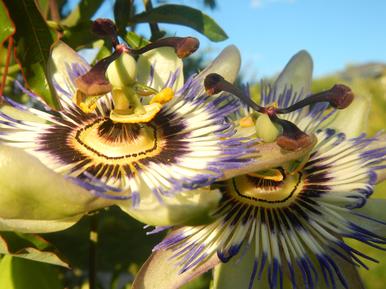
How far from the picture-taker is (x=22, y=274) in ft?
3.48

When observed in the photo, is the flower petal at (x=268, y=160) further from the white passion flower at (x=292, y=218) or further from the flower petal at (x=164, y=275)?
the flower petal at (x=164, y=275)

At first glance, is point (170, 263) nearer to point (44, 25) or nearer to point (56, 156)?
point (56, 156)

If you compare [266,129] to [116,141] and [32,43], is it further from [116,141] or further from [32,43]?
[32,43]

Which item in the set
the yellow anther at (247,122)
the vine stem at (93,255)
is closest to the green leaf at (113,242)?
the vine stem at (93,255)

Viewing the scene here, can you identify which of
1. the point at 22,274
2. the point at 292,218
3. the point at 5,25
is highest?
the point at 5,25

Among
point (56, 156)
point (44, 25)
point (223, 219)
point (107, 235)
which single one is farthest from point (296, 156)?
point (107, 235)

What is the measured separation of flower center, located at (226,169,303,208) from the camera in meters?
1.17

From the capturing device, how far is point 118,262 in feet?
5.11

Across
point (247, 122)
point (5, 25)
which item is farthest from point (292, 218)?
point (5, 25)

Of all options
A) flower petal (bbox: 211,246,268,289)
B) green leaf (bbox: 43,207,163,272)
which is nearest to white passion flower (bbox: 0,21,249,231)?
flower petal (bbox: 211,246,268,289)

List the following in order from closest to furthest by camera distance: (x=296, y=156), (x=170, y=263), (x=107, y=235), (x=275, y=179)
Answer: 1. (x=296, y=156)
2. (x=170, y=263)
3. (x=275, y=179)
4. (x=107, y=235)

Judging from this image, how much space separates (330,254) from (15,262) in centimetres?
61

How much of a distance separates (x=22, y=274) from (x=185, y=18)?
69 centimetres

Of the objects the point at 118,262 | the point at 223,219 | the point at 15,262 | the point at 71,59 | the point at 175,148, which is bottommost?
the point at 118,262
